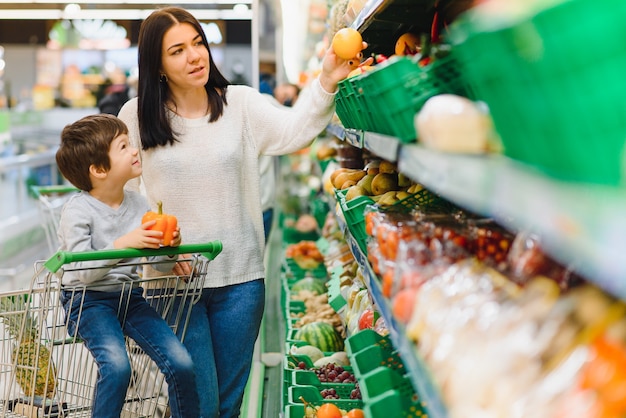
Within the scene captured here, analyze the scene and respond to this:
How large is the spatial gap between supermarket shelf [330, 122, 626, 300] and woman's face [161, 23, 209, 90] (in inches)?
65.9

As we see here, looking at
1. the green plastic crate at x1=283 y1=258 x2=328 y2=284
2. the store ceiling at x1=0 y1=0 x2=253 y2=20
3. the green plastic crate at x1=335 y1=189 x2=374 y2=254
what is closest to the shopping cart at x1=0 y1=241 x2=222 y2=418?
the green plastic crate at x1=335 y1=189 x2=374 y2=254

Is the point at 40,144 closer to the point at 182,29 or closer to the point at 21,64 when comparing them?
the point at 21,64

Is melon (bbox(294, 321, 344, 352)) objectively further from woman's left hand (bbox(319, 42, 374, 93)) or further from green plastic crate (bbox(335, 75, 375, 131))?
woman's left hand (bbox(319, 42, 374, 93))

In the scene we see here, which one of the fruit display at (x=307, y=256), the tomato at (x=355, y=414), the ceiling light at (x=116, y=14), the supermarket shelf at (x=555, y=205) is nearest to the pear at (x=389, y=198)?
the tomato at (x=355, y=414)

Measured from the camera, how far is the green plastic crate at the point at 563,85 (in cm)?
84

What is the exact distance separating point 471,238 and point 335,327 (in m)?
2.67

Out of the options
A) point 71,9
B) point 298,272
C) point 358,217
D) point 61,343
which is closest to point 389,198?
point 358,217

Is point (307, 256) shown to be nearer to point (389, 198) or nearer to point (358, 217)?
point (389, 198)

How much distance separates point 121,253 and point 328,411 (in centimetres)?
94

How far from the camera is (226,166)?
3.01m

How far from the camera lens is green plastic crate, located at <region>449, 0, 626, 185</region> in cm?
84

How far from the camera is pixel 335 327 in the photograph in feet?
14.5

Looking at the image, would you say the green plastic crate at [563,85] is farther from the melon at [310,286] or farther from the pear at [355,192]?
the melon at [310,286]

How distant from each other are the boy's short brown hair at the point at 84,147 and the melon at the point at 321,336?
167 centimetres
